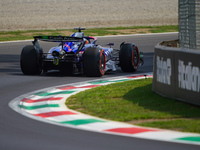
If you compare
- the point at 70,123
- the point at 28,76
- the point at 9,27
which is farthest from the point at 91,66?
the point at 9,27

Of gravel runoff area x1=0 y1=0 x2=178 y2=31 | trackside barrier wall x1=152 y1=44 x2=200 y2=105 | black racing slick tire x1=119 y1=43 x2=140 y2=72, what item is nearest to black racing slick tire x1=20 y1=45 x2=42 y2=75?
black racing slick tire x1=119 y1=43 x2=140 y2=72

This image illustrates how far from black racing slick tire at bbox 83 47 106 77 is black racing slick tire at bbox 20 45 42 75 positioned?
1.55 metres

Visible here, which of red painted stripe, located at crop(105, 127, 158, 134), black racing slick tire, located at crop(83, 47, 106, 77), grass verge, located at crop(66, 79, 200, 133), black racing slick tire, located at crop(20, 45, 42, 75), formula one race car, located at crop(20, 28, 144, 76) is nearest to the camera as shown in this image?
red painted stripe, located at crop(105, 127, 158, 134)

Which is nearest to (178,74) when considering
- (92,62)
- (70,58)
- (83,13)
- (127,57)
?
(92,62)

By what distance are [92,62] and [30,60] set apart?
77.1 inches

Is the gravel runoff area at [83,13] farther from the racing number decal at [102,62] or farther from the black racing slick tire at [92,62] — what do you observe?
the black racing slick tire at [92,62]

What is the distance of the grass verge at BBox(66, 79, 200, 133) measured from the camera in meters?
7.87

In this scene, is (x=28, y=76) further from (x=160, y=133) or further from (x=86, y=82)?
(x=160, y=133)

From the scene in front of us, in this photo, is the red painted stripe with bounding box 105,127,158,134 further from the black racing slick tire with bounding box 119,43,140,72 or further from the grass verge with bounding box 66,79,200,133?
the black racing slick tire with bounding box 119,43,140,72

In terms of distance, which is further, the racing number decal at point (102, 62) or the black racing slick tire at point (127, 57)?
the black racing slick tire at point (127, 57)

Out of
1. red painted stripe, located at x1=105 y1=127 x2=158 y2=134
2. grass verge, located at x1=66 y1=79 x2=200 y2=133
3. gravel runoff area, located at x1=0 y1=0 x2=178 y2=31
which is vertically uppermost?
red painted stripe, located at x1=105 y1=127 x2=158 y2=134

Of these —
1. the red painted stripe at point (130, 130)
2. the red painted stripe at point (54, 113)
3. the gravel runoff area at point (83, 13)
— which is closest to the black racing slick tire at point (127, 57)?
the red painted stripe at point (54, 113)

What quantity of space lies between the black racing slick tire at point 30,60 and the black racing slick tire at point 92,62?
1.55 meters

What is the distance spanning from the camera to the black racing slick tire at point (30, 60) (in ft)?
48.5
